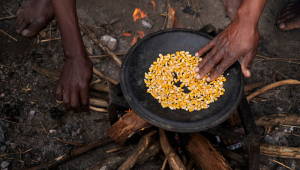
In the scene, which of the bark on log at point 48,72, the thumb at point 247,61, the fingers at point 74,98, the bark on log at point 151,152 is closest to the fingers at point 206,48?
the thumb at point 247,61

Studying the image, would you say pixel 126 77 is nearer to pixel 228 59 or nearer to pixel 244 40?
pixel 228 59

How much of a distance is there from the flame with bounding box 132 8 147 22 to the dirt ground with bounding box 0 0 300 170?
2.7 inches

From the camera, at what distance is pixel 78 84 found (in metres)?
2.47

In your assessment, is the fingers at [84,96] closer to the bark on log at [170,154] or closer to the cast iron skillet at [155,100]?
the cast iron skillet at [155,100]

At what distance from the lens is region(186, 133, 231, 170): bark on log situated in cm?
210

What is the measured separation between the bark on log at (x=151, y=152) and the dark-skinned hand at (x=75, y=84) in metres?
0.93

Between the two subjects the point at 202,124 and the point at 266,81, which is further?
the point at 266,81

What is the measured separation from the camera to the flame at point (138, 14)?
12.5 feet

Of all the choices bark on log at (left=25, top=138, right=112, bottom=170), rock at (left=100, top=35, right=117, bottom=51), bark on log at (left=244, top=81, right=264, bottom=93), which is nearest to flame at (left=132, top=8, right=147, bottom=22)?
rock at (left=100, top=35, right=117, bottom=51)

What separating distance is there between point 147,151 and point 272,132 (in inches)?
69.4

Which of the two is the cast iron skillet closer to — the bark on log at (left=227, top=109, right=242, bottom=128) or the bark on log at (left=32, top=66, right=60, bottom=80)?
the bark on log at (left=227, top=109, right=242, bottom=128)

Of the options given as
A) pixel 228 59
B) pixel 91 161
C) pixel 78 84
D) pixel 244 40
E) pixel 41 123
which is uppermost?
pixel 244 40

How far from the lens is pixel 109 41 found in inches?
138

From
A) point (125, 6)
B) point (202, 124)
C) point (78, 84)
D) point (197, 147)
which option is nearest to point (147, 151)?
point (197, 147)
